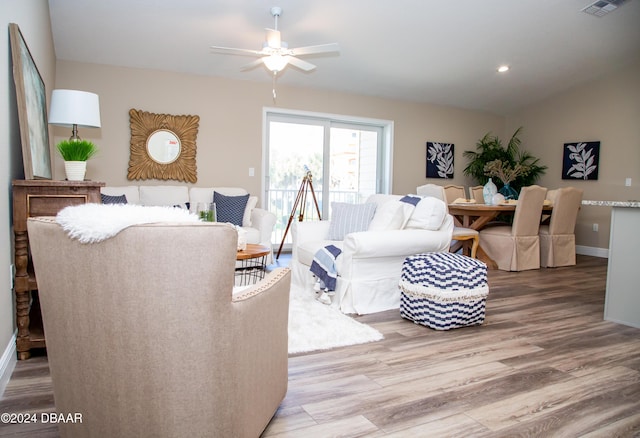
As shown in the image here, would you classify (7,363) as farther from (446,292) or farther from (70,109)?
(446,292)

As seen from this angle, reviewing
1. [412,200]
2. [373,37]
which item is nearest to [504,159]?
[373,37]

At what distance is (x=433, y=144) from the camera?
675 centimetres

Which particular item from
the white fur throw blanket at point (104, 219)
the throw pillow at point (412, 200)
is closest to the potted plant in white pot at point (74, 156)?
the white fur throw blanket at point (104, 219)

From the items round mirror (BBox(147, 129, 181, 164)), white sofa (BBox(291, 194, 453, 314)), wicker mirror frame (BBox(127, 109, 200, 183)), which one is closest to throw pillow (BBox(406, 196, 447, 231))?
white sofa (BBox(291, 194, 453, 314))

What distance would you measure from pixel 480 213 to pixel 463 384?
3366 mm

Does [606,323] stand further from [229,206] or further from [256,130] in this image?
[256,130]

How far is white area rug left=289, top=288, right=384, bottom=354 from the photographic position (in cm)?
237

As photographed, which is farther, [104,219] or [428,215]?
[428,215]

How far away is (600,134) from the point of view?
6.04 m

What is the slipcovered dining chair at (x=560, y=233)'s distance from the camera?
507 cm

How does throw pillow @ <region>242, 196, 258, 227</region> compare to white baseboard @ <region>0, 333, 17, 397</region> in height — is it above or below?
above

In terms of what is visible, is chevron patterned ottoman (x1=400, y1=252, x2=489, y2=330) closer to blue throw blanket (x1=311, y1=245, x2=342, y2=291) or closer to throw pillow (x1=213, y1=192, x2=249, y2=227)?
blue throw blanket (x1=311, y1=245, x2=342, y2=291)

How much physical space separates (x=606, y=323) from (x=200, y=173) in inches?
173

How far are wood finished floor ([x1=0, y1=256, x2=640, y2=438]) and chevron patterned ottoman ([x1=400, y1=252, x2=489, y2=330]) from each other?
0.08 meters
